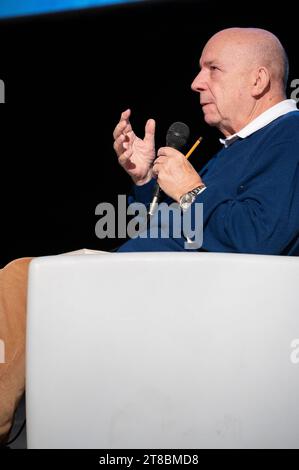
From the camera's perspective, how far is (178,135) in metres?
2.00

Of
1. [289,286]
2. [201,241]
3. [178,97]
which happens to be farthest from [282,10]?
[289,286]

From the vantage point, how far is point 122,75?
2830 mm

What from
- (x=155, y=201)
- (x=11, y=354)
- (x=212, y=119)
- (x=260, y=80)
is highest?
(x=260, y=80)

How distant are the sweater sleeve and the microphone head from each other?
11.7 inches

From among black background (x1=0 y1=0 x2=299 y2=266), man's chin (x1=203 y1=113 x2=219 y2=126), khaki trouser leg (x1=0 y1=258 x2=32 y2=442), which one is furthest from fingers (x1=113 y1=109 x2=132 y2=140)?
black background (x1=0 y1=0 x2=299 y2=266)

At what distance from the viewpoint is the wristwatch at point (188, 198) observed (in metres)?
1.72

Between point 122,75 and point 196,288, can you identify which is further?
point 122,75

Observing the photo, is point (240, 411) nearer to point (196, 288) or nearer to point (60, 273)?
point (196, 288)

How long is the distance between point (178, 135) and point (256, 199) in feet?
1.52

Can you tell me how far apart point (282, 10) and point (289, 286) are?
63.8 inches

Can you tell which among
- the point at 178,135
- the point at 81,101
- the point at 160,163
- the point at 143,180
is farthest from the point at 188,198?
the point at 81,101

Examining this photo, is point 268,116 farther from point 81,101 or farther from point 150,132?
point 81,101

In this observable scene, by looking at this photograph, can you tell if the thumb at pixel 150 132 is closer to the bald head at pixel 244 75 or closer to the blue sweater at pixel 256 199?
the bald head at pixel 244 75

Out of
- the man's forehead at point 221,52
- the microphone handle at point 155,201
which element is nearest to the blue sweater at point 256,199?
the microphone handle at point 155,201
